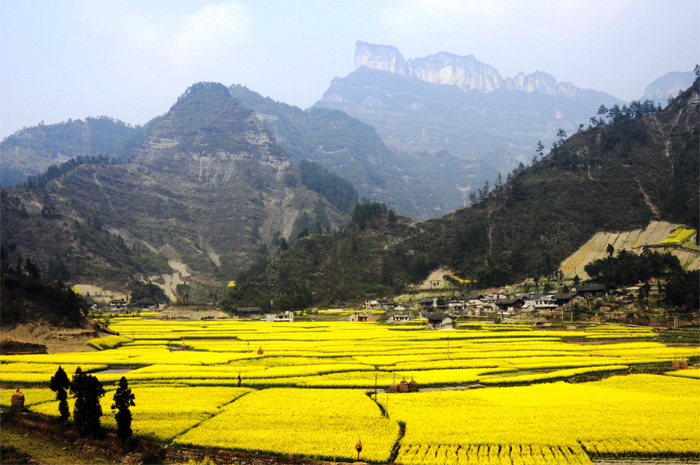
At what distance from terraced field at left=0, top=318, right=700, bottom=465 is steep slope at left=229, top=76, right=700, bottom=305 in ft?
238

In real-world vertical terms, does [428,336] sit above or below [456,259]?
below

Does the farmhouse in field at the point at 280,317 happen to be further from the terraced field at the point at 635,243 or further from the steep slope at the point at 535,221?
the terraced field at the point at 635,243

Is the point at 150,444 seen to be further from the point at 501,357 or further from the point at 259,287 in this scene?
the point at 259,287

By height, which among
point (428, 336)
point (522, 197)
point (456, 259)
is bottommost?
point (428, 336)

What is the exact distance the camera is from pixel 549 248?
142000 mm

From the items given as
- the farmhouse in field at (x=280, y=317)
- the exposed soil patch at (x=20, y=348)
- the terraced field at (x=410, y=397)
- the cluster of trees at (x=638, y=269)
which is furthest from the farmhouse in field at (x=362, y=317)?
the exposed soil patch at (x=20, y=348)

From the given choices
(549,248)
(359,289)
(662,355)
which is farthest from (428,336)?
(549,248)

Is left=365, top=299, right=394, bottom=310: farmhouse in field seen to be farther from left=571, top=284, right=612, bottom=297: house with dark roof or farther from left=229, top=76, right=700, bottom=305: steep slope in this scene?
left=571, top=284, right=612, bottom=297: house with dark roof

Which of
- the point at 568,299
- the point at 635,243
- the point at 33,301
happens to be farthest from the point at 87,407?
the point at 635,243

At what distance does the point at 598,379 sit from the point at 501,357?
1224cm

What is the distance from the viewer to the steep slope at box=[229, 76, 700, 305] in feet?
460

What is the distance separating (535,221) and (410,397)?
12553 centimetres

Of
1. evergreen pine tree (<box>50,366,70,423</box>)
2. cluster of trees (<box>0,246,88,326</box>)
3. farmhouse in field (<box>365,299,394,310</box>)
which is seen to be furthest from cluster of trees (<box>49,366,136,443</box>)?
farmhouse in field (<box>365,299,394,310</box>)

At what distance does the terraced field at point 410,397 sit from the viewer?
1097 inches
